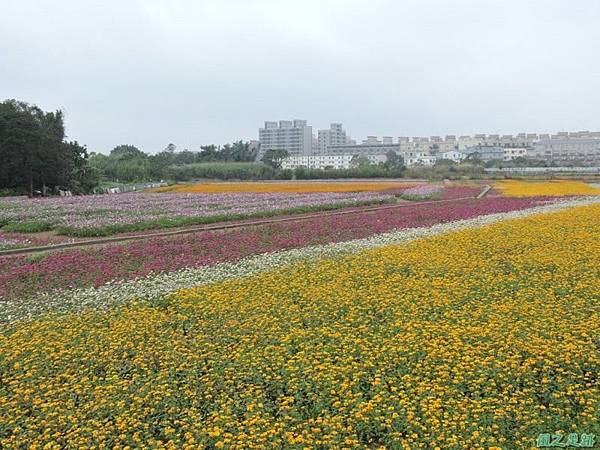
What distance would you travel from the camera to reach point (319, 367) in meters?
5.73

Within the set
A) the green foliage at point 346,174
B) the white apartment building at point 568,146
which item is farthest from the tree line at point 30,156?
the white apartment building at point 568,146

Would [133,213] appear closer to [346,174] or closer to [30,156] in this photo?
[30,156]

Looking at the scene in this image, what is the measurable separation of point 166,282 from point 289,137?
168365mm

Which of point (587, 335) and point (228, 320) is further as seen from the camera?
point (228, 320)

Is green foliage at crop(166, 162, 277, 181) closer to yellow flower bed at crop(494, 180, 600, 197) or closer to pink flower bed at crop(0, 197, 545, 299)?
yellow flower bed at crop(494, 180, 600, 197)

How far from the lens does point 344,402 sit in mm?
5023

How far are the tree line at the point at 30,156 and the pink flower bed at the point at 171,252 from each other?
2705 cm

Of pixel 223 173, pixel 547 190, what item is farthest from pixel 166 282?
pixel 223 173

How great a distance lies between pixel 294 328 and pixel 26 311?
4.81 meters

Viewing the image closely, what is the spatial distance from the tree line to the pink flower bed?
2705 centimetres

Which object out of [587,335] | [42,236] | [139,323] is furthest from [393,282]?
[42,236]

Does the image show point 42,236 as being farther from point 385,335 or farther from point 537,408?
point 537,408

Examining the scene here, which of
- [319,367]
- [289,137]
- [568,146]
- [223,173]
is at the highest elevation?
[289,137]

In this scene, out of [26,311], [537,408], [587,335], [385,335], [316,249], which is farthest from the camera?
[316,249]
